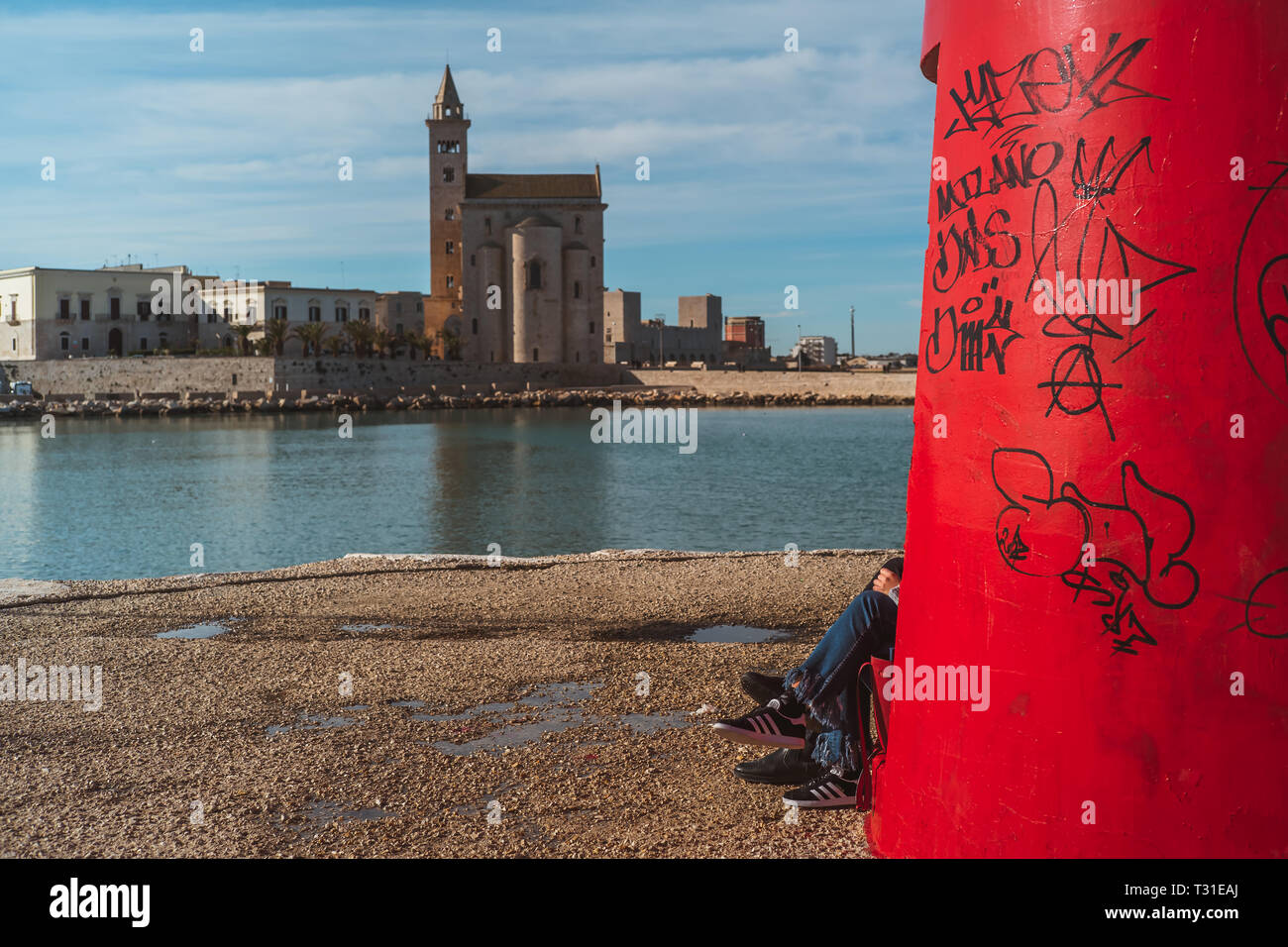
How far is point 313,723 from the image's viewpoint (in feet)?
17.0

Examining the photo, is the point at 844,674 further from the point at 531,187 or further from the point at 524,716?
the point at 531,187

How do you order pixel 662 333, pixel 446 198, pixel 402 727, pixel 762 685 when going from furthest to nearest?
pixel 662 333 → pixel 446 198 → pixel 402 727 → pixel 762 685

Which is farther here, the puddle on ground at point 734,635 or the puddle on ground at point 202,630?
the puddle on ground at point 202,630

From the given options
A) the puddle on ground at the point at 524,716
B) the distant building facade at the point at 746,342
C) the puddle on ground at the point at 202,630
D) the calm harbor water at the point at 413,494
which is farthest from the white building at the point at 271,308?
the puddle on ground at the point at 524,716

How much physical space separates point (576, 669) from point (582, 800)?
199 cm

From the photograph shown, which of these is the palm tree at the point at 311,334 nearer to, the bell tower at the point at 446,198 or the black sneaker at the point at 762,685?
the bell tower at the point at 446,198

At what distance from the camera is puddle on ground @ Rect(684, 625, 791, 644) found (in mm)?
7223

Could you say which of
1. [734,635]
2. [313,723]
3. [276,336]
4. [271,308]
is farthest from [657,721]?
[271,308]

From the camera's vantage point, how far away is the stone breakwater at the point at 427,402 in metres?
64.4

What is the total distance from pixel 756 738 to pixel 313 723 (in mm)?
2211

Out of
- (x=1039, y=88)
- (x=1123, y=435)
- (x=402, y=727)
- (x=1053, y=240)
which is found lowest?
(x=402, y=727)

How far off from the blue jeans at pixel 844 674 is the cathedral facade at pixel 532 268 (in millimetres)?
69909

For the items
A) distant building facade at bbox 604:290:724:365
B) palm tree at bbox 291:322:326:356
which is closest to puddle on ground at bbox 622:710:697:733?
palm tree at bbox 291:322:326:356

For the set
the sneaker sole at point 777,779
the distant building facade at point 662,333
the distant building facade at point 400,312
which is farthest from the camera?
the distant building facade at point 662,333
